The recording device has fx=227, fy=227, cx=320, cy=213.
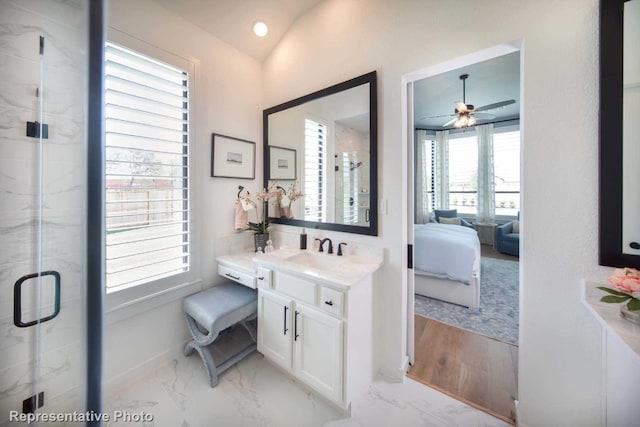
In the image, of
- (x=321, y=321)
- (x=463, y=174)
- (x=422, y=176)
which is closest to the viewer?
(x=321, y=321)

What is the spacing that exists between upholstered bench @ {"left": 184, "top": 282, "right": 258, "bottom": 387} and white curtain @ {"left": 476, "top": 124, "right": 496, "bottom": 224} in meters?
5.56

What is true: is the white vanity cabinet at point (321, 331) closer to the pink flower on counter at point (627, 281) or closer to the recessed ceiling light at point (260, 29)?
the pink flower on counter at point (627, 281)

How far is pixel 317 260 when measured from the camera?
1948mm

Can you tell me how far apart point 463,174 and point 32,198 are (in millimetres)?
6697

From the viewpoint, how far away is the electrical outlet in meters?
1.15

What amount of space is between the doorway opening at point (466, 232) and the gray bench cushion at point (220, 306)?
1.27 m

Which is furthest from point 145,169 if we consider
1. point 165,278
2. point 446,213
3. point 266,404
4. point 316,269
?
point 446,213

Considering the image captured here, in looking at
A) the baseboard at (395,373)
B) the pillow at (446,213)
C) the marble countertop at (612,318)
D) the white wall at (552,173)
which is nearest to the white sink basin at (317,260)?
the baseboard at (395,373)

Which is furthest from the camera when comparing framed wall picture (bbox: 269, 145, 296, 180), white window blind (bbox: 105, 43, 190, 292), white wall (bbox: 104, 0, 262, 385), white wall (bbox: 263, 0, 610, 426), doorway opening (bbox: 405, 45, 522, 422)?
framed wall picture (bbox: 269, 145, 296, 180)

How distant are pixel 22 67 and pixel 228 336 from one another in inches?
85.7

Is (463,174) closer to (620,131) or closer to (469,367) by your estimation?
(469,367)

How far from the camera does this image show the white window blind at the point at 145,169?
150cm

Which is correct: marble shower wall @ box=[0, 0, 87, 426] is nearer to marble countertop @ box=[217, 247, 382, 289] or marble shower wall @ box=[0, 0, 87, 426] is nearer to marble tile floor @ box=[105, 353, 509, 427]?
marble tile floor @ box=[105, 353, 509, 427]

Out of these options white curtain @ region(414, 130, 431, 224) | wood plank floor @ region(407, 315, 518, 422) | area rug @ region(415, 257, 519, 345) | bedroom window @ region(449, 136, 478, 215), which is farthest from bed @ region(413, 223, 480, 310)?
bedroom window @ region(449, 136, 478, 215)
